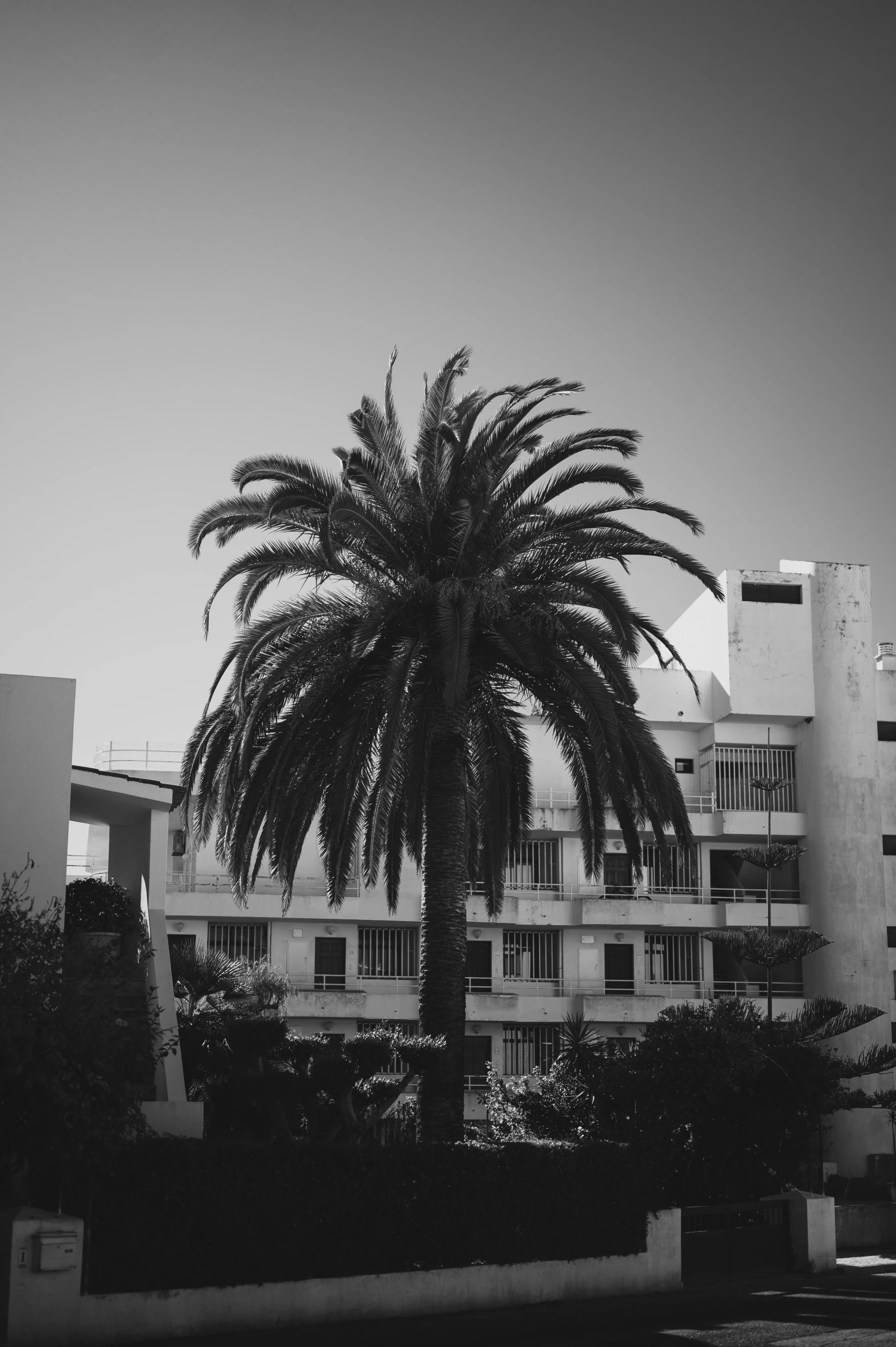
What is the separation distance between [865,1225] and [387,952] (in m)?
17.6

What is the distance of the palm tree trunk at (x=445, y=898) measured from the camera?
69.1 ft

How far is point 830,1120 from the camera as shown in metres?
45.7

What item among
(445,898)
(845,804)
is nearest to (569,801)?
(845,804)

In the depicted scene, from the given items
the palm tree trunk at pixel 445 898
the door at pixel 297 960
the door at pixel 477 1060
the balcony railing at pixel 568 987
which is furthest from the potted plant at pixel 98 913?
the door at pixel 477 1060

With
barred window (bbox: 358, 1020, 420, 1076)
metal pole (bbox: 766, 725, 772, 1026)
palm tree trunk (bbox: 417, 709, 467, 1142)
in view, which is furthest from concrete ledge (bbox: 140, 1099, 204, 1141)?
barred window (bbox: 358, 1020, 420, 1076)

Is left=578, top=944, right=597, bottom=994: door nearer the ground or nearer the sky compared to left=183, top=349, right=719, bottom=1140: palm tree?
nearer the ground

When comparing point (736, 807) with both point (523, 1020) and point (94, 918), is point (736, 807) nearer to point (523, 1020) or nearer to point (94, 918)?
point (523, 1020)

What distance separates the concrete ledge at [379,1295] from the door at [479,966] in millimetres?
27036

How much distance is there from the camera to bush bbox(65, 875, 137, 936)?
2108 cm

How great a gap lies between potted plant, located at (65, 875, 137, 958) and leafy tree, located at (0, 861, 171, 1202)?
4.30 m

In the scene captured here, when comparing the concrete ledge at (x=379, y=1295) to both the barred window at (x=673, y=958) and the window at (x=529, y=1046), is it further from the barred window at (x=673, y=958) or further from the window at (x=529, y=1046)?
the barred window at (x=673, y=958)

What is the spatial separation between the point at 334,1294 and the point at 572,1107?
907 cm

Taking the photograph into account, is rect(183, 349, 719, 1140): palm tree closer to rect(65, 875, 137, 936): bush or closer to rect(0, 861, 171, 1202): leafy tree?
rect(65, 875, 137, 936): bush

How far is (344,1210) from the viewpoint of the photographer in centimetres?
1698
